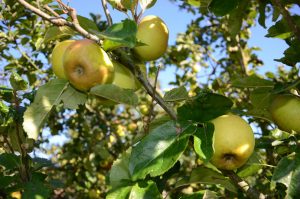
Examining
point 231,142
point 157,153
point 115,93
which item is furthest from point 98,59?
point 231,142

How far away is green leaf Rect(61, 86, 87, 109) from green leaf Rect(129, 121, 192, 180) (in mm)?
417

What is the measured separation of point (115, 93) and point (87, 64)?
0.53 feet

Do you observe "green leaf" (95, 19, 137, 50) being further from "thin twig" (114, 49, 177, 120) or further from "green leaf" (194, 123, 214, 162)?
"green leaf" (194, 123, 214, 162)

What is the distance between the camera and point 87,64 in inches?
55.4

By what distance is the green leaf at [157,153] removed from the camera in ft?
3.92

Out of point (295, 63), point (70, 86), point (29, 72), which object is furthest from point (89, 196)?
point (295, 63)

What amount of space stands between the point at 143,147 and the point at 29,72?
239 centimetres

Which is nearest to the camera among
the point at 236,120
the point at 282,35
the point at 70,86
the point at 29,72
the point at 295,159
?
the point at 295,159

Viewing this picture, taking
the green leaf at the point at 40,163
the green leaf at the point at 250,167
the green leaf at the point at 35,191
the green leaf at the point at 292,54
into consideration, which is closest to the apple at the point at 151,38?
the green leaf at the point at 292,54

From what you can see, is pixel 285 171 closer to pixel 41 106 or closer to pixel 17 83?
pixel 41 106

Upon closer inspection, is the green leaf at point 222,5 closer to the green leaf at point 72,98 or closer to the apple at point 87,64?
the apple at point 87,64

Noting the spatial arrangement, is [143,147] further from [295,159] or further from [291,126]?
[291,126]

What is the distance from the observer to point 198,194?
1443mm

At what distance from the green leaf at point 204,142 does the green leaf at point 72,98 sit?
21.4 inches
